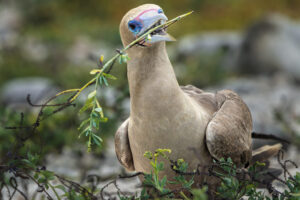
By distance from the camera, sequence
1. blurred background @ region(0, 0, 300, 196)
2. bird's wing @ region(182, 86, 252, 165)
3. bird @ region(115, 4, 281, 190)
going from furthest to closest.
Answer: blurred background @ region(0, 0, 300, 196)
bird's wing @ region(182, 86, 252, 165)
bird @ region(115, 4, 281, 190)

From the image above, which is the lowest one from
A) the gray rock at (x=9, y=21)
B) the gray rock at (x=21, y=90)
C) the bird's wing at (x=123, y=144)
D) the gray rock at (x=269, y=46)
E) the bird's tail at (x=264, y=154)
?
the gray rock at (x=269, y=46)

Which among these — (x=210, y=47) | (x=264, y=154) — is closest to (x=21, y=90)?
(x=210, y=47)

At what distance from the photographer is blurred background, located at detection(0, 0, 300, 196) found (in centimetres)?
531

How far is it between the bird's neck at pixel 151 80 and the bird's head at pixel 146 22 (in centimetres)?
10

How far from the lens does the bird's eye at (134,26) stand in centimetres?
272

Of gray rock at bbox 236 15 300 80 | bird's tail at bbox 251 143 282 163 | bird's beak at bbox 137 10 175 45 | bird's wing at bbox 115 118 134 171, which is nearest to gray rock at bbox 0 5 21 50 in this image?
gray rock at bbox 236 15 300 80

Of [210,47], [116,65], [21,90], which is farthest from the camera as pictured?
[210,47]

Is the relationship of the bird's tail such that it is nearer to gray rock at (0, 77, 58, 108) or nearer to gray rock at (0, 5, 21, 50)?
gray rock at (0, 77, 58, 108)

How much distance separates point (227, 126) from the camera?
9.82ft

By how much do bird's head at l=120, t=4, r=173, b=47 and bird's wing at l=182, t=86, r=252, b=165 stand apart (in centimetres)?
64

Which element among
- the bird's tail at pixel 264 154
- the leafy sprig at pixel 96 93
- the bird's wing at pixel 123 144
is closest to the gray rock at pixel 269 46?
the bird's tail at pixel 264 154

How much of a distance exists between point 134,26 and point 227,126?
0.83 m

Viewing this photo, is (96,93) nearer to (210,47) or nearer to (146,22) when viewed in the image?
(146,22)

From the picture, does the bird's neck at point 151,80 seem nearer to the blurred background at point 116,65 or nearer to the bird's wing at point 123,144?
the bird's wing at point 123,144
